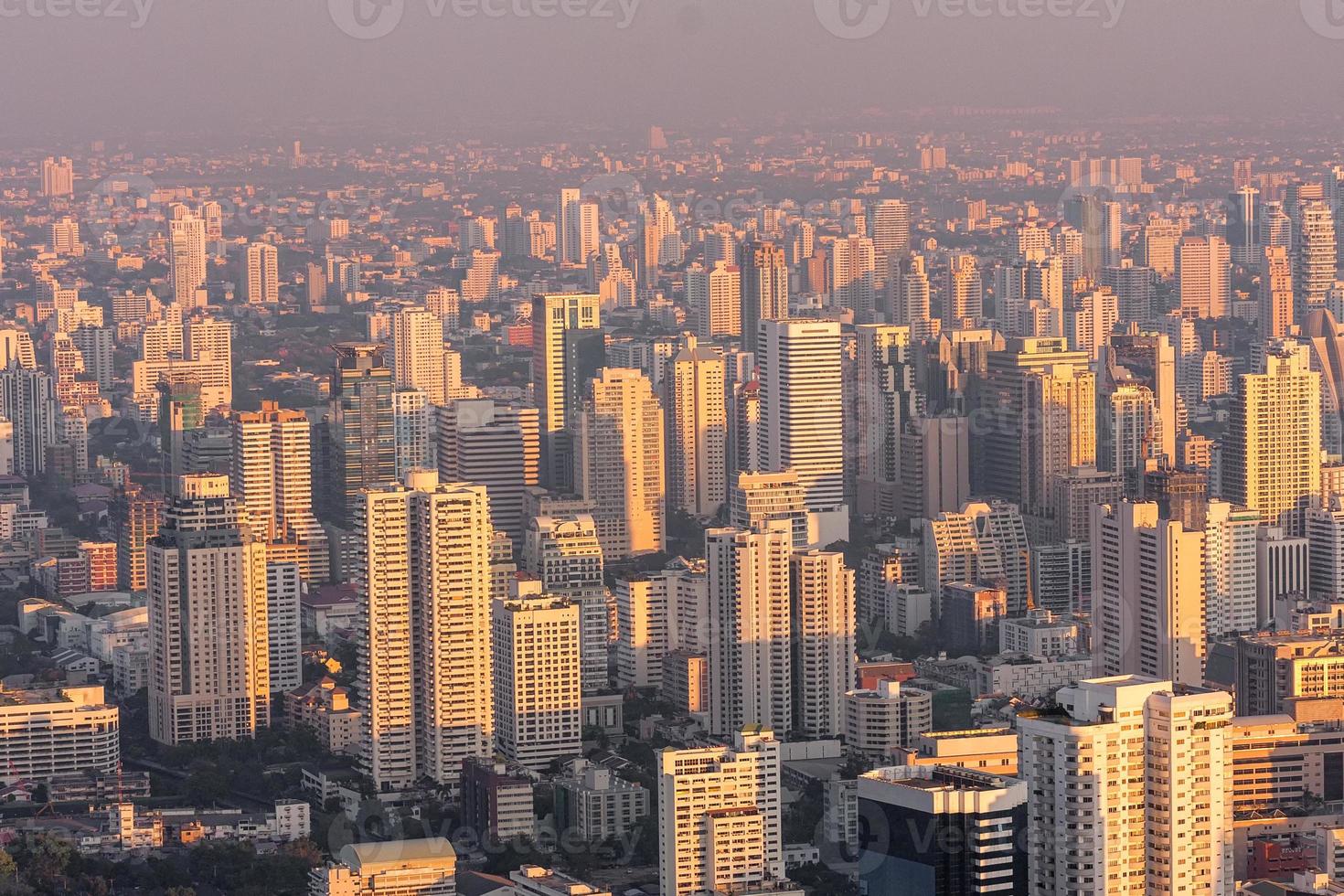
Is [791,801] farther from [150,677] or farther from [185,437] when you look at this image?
[185,437]

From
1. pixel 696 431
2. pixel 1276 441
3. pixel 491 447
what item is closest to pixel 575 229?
pixel 696 431

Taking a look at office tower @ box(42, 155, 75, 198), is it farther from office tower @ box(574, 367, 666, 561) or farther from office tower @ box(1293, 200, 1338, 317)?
office tower @ box(1293, 200, 1338, 317)

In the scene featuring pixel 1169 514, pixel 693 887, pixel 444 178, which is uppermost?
pixel 444 178

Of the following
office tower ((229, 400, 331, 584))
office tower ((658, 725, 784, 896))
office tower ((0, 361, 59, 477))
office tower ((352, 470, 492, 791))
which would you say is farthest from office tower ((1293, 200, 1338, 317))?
office tower ((658, 725, 784, 896))

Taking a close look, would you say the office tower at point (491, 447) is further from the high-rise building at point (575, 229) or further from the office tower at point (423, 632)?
the office tower at point (423, 632)

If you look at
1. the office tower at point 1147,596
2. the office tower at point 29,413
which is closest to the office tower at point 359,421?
the office tower at point 29,413

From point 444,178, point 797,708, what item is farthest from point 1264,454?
point 444,178
